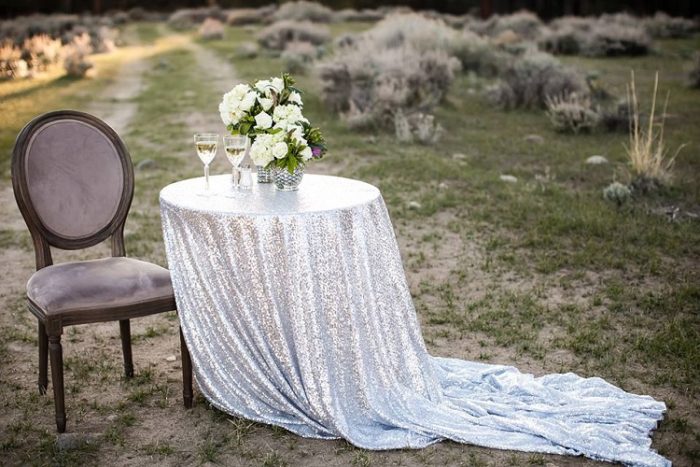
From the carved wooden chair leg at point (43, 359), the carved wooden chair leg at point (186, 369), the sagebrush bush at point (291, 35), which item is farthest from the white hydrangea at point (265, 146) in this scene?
the sagebrush bush at point (291, 35)

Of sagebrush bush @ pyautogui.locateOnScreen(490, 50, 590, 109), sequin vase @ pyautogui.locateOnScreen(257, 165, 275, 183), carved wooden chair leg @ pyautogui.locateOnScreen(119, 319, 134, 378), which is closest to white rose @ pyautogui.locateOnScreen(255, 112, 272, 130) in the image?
sequin vase @ pyautogui.locateOnScreen(257, 165, 275, 183)

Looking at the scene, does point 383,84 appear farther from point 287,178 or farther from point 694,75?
point 287,178

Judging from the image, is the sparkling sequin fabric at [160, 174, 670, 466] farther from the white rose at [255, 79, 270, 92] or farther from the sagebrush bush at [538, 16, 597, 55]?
the sagebrush bush at [538, 16, 597, 55]

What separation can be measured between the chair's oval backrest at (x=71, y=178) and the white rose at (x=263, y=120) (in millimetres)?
937

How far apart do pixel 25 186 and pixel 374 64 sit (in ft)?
36.1

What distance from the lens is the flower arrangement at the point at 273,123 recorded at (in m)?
3.95

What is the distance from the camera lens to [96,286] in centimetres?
380

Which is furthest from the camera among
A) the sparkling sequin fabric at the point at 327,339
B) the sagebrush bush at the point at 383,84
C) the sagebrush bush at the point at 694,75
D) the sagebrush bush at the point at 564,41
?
the sagebrush bush at the point at 564,41

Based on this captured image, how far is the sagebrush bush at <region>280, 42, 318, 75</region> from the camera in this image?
19203 mm

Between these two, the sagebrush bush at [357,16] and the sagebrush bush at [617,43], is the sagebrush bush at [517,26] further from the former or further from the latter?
the sagebrush bush at [357,16]

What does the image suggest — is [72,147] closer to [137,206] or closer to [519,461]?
[519,461]

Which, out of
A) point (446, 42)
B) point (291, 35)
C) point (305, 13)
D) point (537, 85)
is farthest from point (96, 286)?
point (305, 13)

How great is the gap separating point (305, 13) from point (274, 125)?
3245cm

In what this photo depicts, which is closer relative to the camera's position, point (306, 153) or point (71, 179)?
point (306, 153)
